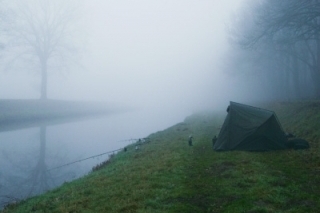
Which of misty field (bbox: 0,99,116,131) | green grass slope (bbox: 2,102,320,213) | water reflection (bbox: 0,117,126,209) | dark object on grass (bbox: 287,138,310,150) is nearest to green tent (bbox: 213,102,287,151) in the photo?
dark object on grass (bbox: 287,138,310,150)

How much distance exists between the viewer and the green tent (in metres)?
19.0

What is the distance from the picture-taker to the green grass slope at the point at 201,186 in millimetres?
10266

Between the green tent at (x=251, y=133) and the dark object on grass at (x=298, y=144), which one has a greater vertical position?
the green tent at (x=251, y=133)

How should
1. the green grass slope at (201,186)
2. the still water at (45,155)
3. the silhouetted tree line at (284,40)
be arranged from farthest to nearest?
the silhouetted tree line at (284,40) → the still water at (45,155) → the green grass slope at (201,186)

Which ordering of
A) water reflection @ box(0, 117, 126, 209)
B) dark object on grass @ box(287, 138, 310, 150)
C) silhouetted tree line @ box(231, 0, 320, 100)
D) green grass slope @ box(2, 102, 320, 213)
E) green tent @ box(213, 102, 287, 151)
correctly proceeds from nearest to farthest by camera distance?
1. green grass slope @ box(2, 102, 320, 213)
2. dark object on grass @ box(287, 138, 310, 150)
3. water reflection @ box(0, 117, 126, 209)
4. green tent @ box(213, 102, 287, 151)
5. silhouetted tree line @ box(231, 0, 320, 100)

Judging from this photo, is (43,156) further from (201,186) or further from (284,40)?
(284,40)

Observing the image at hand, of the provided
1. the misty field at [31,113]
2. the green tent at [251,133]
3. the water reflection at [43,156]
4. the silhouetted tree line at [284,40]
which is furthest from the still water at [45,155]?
the silhouetted tree line at [284,40]

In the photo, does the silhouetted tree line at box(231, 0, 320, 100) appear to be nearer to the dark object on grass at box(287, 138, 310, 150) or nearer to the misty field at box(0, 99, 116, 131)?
the dark object on grass at box(287, 138, 310, 150)

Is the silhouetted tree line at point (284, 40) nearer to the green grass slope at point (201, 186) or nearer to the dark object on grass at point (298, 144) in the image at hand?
the dark object on grass at point (298, 144)

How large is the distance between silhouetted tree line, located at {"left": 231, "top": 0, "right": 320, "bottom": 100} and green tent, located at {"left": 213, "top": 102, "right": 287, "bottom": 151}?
1189cm

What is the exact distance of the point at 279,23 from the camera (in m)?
28.5

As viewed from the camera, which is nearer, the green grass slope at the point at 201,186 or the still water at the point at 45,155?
the green grass slope at the point at 201,186

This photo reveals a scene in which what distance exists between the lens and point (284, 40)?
34.1 m

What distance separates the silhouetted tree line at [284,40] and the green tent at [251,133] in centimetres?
1189
